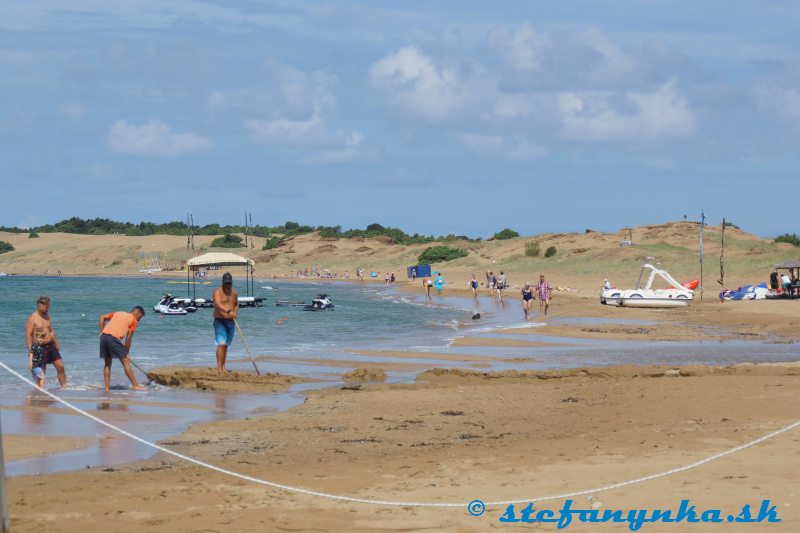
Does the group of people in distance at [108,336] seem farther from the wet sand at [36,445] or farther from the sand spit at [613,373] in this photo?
the wet sand at [36,445]

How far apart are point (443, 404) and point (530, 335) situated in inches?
570

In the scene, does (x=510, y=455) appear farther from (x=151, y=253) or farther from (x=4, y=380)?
(x=151, y=253)

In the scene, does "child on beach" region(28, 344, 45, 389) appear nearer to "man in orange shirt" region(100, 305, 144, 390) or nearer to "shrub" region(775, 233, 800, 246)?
"man in orange shirt" region(100, 305, 144, 390)

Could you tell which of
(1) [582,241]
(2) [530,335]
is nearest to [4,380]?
(2) [530,335]

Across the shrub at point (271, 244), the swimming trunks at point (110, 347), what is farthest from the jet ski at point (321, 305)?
the shrub at point (271, 244)

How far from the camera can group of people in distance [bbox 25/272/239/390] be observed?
1537 centimetres

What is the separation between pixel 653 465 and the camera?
8742 mm

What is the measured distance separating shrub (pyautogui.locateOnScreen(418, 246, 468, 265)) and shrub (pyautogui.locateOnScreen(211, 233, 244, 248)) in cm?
3483

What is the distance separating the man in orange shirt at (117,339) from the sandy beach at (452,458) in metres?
1.79

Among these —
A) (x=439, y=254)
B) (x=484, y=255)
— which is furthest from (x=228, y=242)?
(x=484, y=255)

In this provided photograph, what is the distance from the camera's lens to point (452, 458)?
9578mm

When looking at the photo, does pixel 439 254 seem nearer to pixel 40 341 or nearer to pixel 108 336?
pixel 108 336

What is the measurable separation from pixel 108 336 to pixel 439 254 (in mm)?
74163

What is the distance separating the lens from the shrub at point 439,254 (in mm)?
88500
